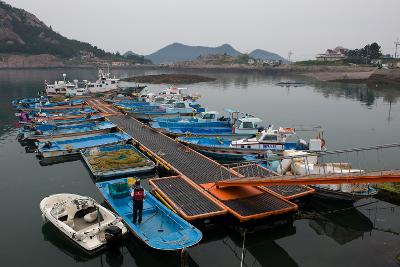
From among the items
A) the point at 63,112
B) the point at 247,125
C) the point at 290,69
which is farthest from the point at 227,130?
the point at 290,69

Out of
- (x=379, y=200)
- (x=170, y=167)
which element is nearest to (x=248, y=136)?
(x=170, y=167)

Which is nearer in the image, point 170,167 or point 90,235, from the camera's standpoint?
point 90,235

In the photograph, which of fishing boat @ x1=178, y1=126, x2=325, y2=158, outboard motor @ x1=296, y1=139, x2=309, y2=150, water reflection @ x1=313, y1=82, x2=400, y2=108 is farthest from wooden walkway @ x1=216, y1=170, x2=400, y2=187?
water reflection @ x1=313, y1=82, x2=400, y2=108

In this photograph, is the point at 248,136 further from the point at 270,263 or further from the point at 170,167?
the point at 270,263

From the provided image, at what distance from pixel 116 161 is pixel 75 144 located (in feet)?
21.5

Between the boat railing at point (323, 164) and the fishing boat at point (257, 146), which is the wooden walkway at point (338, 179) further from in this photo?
the fishing boat at point (257, 146)

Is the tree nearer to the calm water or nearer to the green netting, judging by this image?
the calm water

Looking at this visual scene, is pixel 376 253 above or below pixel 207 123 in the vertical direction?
below

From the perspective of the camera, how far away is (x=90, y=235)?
13.4 meters

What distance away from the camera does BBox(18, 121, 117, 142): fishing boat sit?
92.7ft

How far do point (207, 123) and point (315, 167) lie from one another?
46.7 feet

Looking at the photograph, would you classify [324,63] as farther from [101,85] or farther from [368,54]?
[101,85]

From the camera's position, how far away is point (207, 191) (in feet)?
56.6

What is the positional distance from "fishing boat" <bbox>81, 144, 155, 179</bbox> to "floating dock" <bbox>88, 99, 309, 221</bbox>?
1.02 metres
